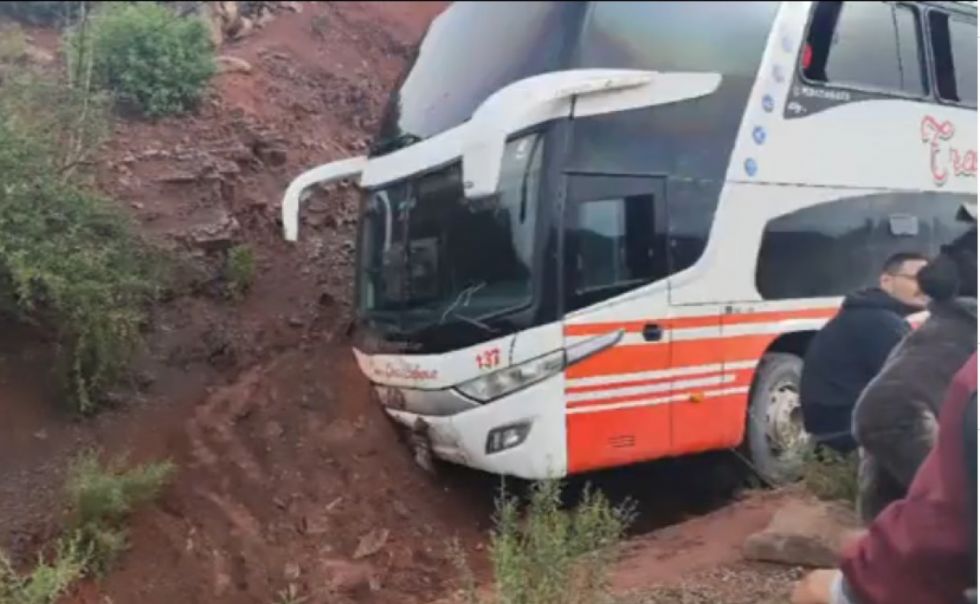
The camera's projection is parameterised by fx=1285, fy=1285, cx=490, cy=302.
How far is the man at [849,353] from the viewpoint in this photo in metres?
5.30

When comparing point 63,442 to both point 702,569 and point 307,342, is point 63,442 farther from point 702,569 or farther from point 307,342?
point 702,569

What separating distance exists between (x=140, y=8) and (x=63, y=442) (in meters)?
6.12

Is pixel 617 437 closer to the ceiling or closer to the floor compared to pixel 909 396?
closer to the floor

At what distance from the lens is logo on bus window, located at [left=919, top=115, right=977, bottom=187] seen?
7820mm

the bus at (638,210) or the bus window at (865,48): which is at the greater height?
the bus window at (865,48)

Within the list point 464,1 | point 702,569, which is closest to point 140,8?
point 464,1

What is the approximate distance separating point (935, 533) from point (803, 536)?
3535mm

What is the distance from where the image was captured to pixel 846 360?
5.53 meters

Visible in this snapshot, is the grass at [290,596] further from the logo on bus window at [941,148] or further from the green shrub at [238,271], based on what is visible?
the logo on bus window at [941,148]

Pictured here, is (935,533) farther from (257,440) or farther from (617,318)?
(257,440)

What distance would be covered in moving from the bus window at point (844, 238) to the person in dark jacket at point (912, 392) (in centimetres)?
349

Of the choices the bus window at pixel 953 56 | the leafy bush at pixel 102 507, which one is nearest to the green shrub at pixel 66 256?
the leafy bush at pixel 102 507

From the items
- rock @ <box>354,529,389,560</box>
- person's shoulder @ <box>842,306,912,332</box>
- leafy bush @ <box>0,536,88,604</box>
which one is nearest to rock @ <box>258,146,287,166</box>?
rock @ <box>354,529,389,560</box>

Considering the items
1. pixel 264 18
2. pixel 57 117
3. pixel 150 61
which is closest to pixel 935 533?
pixel 57 117
